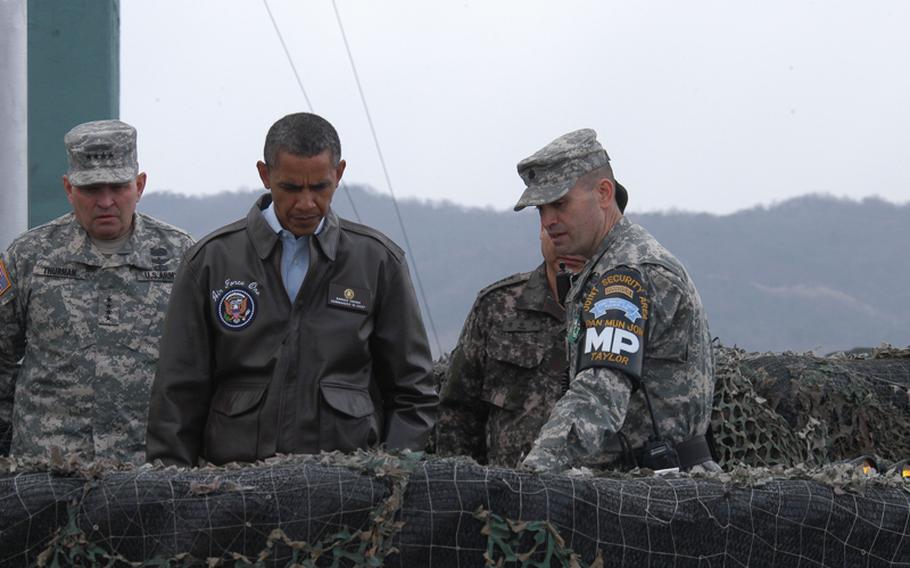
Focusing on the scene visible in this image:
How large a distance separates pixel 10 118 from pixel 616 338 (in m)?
3.10

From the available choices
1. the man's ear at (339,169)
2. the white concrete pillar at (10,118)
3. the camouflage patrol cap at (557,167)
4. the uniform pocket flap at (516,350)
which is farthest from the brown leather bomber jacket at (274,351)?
the white concrete pillar at (10,118)

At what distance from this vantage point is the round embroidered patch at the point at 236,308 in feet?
11.3

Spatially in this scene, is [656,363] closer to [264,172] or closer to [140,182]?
[264,172]

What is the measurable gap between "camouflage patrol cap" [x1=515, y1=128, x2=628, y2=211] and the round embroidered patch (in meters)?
0.75

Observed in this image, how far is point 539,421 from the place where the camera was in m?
4.52

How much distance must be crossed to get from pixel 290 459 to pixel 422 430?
3.83 ft

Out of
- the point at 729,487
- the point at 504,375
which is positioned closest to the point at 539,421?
the point at 504,375

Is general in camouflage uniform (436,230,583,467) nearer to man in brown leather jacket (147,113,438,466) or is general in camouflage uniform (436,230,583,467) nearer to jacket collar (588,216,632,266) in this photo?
man in brown leather jacket (147,113,438,466)

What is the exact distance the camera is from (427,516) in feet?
7.84

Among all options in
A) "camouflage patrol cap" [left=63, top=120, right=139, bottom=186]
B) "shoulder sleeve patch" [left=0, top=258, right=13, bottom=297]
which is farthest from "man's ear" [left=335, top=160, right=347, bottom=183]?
"shoulder sleeve patch" [left=0, top=258, right=13, bottom=297]

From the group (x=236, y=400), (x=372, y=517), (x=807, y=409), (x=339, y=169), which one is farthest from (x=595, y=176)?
(x=807, y=409)

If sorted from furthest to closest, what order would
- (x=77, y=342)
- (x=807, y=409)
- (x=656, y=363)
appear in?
(x=807, y=409), (x=77, y=342), (x=656, y=363)

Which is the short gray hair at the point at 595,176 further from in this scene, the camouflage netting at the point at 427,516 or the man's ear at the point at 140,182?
the man's ear at the point at 140,182

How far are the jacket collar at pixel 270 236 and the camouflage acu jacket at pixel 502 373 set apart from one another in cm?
125
